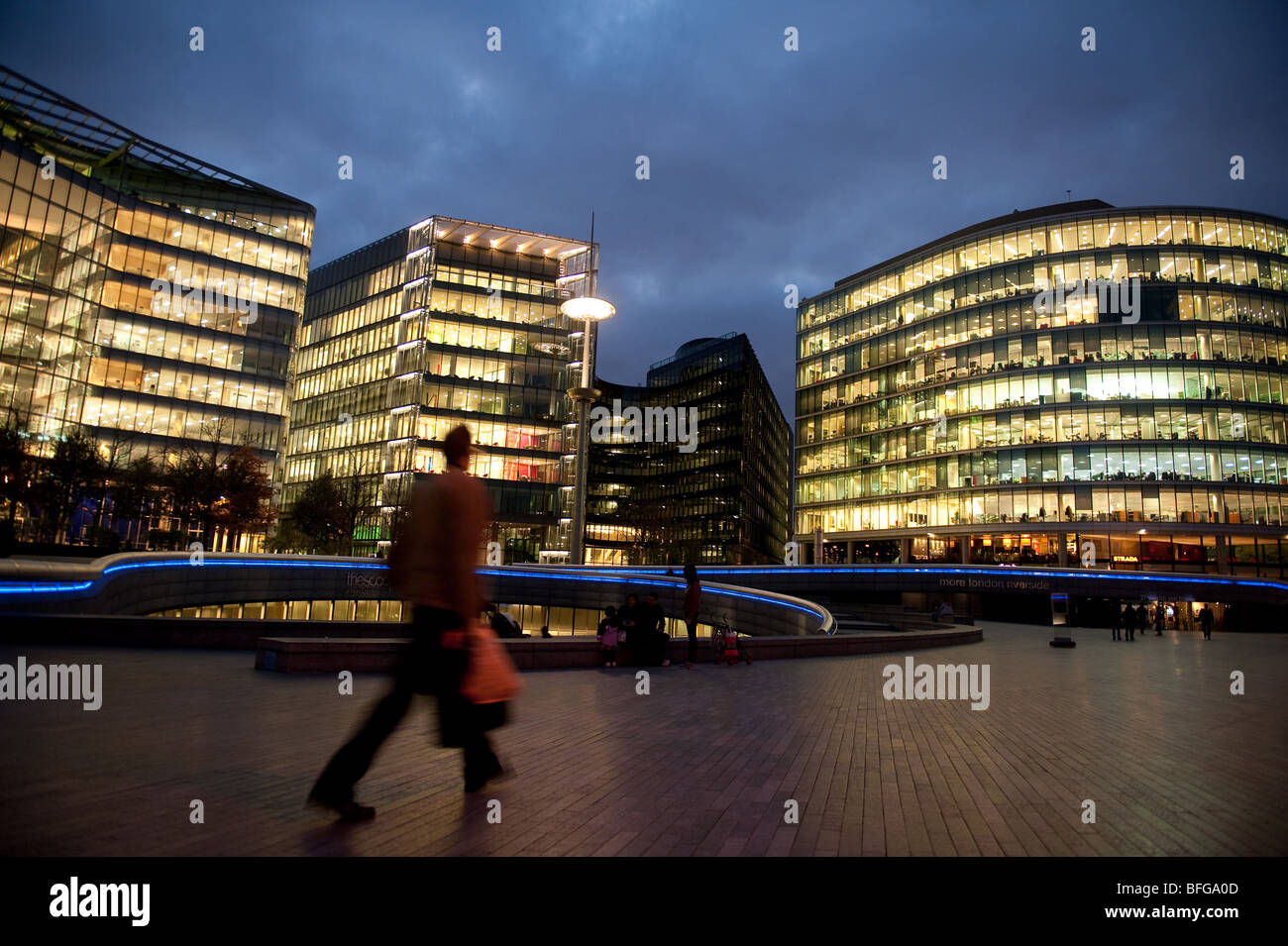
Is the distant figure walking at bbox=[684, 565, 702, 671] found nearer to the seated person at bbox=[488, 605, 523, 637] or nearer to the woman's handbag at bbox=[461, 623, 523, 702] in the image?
the seated person at bbox=[488, 605, 523, 637]

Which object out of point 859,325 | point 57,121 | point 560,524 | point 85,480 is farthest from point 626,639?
point 859,325

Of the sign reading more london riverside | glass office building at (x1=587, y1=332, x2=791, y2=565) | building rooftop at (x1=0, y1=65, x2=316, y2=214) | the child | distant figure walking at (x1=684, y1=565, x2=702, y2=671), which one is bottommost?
the sign reading more london riverside

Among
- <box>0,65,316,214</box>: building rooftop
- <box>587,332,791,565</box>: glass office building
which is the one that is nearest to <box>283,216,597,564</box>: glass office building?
<box>0,65,316,214</box>: building rooftop

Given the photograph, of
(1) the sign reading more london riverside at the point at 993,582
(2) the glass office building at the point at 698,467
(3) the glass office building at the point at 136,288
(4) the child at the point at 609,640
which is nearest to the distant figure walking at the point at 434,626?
(4) the child at the point at 609,640

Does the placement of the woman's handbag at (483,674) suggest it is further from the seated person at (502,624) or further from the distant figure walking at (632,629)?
the seated person at (502,624)

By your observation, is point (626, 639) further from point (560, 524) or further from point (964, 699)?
point (560, 524)

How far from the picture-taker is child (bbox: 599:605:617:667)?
13047 mm

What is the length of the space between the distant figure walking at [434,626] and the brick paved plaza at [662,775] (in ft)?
1.22

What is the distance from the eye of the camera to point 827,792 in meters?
4.88

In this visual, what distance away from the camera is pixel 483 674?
160 inches

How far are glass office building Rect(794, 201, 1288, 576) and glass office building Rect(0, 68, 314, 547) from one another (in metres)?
57.9

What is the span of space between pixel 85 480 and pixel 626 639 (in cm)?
3038

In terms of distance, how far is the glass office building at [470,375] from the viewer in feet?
203
